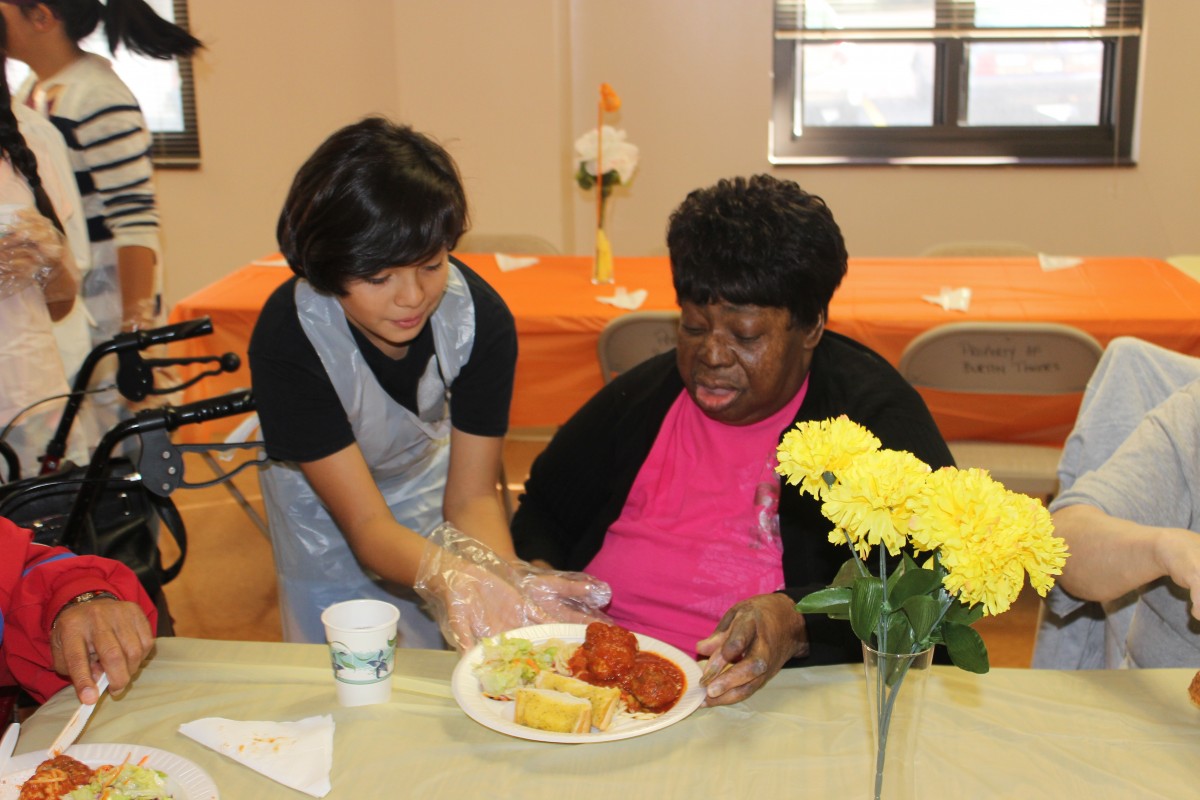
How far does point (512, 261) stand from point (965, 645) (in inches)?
119

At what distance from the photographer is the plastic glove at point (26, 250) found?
1865 millimetres

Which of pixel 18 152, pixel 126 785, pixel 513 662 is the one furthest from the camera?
pixel 18 152

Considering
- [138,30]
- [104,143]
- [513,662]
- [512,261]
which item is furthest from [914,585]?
[512,261]

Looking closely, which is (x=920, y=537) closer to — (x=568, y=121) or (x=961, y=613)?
(x=961, y=613)

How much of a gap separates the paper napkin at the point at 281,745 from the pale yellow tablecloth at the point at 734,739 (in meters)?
0.01

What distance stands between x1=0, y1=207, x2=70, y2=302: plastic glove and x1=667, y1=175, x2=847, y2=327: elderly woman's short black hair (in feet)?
3.63

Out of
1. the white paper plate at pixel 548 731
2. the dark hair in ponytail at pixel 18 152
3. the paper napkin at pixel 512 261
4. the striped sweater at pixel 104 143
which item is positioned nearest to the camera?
the white paper plate at pixel 548 731

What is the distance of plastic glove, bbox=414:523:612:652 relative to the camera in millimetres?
1506

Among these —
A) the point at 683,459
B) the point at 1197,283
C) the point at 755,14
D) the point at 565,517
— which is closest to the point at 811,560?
the point at 683,459

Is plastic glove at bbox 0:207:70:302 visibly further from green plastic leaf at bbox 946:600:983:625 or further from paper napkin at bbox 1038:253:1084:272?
paper napkin at bbox 1038:253:1084:272

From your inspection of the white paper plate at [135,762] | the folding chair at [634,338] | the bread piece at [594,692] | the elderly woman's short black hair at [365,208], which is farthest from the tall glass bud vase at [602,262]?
the white paper plate at [135,762]

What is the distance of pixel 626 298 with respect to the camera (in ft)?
10.6

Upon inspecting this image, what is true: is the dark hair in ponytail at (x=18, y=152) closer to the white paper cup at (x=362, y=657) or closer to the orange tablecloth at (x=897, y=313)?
the orange tablecloth at (x=897, y=313)

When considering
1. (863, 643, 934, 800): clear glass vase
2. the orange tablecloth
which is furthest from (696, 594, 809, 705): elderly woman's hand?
the orange tablecloth
